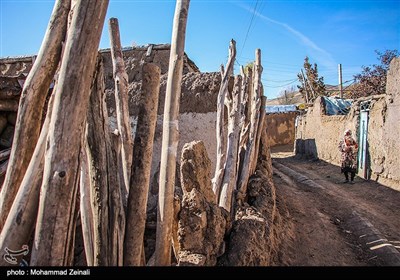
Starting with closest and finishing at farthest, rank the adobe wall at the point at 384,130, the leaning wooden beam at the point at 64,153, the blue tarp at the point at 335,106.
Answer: the leaning wooden beam at the point at 64,153 → the adobe wall at the point at 384,130 → the blue tarp at the point at 335,106

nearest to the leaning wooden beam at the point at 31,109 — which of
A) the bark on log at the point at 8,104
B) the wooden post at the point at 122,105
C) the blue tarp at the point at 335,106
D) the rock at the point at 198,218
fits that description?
the wooden post at the point at 122,105

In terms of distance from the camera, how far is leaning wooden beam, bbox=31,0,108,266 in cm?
140

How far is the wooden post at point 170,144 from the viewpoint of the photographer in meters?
1.90

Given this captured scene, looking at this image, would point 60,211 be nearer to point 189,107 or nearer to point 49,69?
point 49,69

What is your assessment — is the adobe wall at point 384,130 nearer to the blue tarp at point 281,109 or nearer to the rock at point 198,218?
the rock at point 198,218

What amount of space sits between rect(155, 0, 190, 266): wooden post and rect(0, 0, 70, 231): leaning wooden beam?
0.73 metres

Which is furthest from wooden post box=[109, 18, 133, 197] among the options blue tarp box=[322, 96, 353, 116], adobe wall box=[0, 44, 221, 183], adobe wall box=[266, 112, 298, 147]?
adobe wall box=[266, 112, 298, 147]

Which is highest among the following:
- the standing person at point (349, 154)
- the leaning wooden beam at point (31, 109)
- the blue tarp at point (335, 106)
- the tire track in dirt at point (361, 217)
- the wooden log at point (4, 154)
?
the blue tarp at point (335, 106)

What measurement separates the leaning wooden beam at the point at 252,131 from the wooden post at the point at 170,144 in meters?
1.61

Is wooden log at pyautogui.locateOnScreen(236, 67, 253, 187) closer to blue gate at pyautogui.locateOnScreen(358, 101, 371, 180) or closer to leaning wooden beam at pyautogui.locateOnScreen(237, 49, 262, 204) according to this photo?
leaning wooden beam at pyautogui.locateOnScreen(237, 49, 262, 204)

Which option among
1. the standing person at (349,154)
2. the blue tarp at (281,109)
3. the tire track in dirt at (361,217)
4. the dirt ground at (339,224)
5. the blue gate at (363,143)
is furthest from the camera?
the blue tarp at (281,109)

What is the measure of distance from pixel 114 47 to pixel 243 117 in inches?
98.2

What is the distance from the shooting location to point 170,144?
6.48 feet

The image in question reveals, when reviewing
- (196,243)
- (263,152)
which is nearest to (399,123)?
(263,152)
